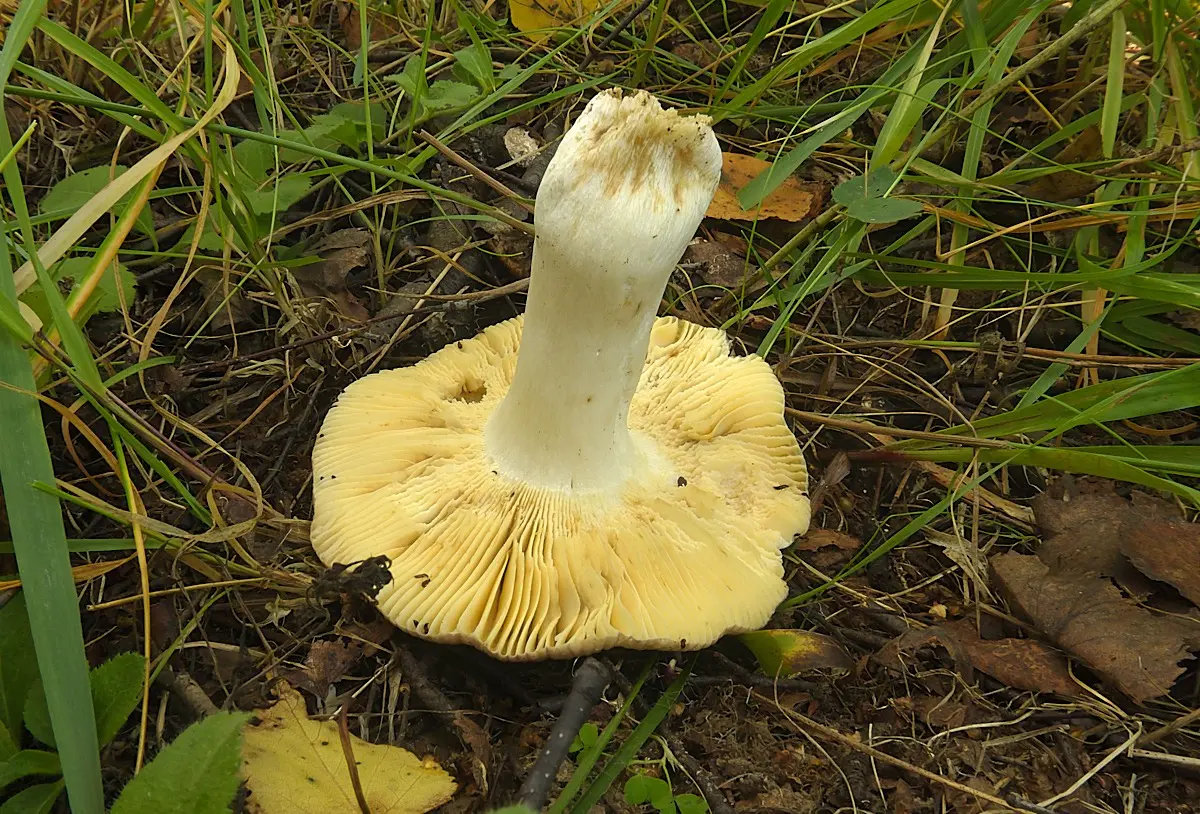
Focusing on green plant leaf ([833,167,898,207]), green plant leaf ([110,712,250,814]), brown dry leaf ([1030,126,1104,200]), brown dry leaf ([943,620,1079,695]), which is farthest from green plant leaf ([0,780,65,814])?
brown dry leaf ([1030,126,1104,200])

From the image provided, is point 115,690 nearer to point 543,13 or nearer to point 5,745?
point 5,745

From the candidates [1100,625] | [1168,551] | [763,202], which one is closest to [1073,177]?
[763,202]

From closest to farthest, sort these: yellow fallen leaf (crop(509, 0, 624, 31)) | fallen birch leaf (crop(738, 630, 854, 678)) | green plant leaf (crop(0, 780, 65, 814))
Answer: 1. green plant leaf (crop(0, 780, 65, 814))
2. fallen birch leaf (crop(738, 630, 854, 678))
3. yellow fallen leaf (crop(509, 0, 624, 31))

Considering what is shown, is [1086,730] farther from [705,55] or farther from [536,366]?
[705,55]

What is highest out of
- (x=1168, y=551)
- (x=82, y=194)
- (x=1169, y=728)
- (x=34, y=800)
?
(x=82, y=194)

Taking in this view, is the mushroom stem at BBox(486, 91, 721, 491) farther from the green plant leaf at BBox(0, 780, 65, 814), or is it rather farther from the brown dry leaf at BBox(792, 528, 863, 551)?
the green plant leaf at BBox(0, 780, 65, 814)

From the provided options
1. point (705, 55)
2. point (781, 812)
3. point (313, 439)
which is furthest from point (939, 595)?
point (705, 55)

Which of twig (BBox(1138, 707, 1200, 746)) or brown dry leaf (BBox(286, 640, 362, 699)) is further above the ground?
brown dry leaf (BBox(286, 640, 362, 699))

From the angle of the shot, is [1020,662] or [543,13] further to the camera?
[543,13]
